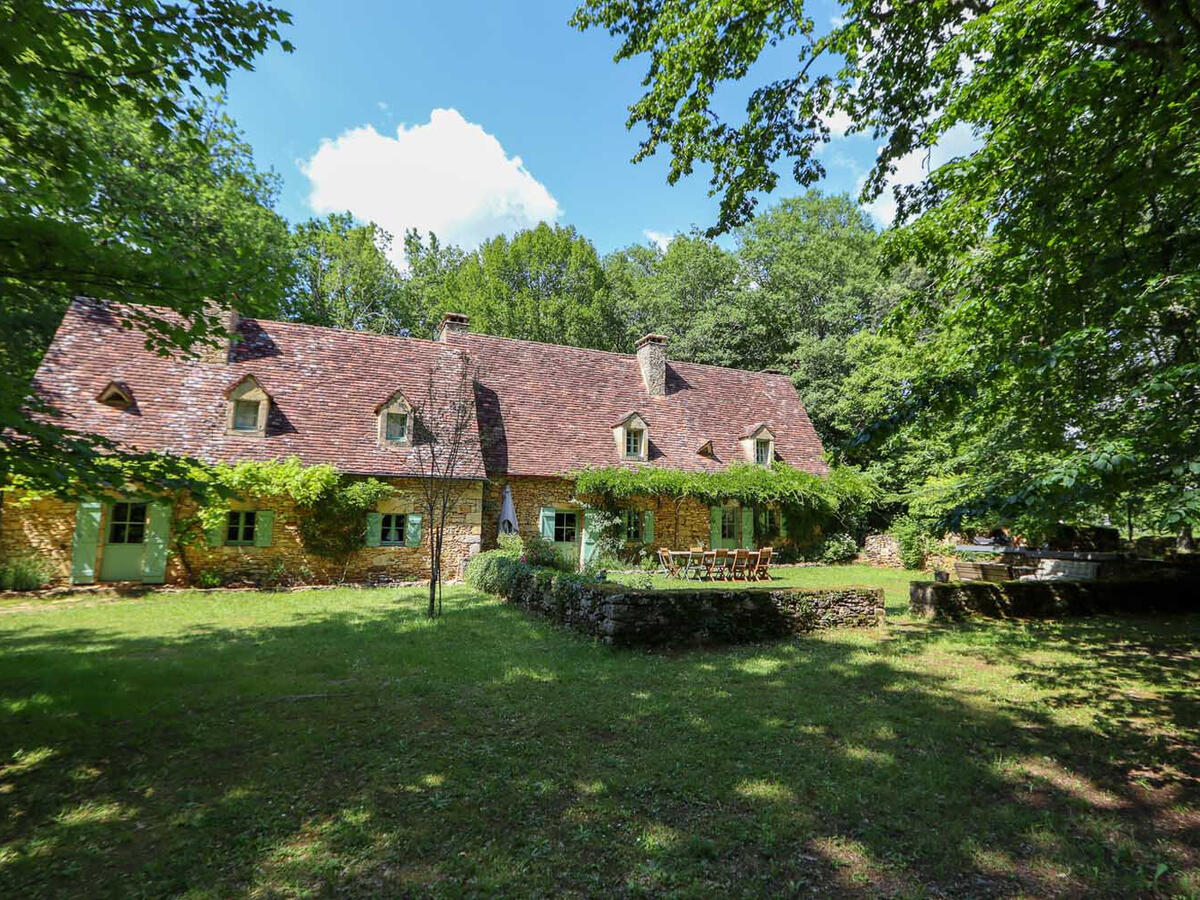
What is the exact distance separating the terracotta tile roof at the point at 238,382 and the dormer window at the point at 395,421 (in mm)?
301

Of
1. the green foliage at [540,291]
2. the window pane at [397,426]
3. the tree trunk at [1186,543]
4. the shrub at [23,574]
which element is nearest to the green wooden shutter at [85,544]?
the shrub at [23,574]

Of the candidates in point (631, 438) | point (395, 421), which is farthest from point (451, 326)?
point (631, 438)

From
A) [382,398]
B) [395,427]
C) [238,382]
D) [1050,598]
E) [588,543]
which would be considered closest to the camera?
[1050,598]

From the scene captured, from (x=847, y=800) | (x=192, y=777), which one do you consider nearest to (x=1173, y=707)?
(x=847, y=800)

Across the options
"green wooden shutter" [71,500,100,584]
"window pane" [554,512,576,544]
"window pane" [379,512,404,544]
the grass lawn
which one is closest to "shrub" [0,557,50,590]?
"green wooden shutter" [71,500,100,584]

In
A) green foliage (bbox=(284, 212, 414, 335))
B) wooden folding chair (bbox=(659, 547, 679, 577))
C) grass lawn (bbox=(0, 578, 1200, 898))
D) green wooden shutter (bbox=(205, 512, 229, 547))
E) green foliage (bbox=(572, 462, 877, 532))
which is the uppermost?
green foliage (bbox=(284, 212, 414, 335))

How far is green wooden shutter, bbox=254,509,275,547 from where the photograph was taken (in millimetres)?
14320

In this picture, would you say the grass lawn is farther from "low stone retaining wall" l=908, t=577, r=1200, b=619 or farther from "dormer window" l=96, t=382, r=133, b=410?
"dormer window" l=96, t=382, r=133, b=410

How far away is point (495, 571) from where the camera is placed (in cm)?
1305

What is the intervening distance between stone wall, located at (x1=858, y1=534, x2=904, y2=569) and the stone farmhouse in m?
3.54

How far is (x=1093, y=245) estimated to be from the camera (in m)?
6.73

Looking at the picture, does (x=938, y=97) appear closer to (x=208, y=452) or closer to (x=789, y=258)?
(x=208, y=452)

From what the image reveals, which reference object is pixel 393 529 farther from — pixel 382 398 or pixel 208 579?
pixel 208 579

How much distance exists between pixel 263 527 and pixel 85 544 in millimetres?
3579
